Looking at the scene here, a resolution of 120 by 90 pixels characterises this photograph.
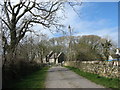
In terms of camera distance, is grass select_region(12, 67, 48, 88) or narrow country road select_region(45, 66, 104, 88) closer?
narrow country road select_region(45, 66, 104, 88)

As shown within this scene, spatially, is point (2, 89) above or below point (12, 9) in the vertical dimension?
below

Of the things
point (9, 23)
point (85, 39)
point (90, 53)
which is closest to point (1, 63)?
point (9, 23)

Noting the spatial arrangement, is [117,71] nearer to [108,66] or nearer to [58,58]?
[108,66]

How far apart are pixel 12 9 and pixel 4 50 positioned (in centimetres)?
1125

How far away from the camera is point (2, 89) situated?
8.20m

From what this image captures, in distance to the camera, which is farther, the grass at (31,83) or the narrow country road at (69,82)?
the grass at (31,83)

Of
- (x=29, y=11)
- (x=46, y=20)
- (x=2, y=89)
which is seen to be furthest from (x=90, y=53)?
(x=2, y=89)

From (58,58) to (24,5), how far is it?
64498 mm

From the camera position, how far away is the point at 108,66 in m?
12.5

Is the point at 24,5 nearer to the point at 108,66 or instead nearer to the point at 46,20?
the point at 46,20

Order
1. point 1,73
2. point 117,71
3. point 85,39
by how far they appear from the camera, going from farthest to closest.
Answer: point 85,39, point 117,71, point 1,73

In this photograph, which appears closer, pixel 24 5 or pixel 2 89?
pixel 2 89

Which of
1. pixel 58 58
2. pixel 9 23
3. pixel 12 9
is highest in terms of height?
pixel 12 9

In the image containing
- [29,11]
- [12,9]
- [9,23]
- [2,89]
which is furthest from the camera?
[29,11]
